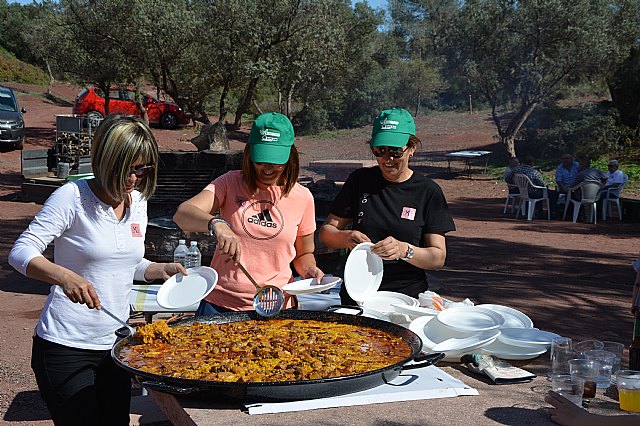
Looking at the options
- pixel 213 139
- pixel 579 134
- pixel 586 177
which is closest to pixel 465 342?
pixel 213 139

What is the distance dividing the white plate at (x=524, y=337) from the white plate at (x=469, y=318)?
0.06 m

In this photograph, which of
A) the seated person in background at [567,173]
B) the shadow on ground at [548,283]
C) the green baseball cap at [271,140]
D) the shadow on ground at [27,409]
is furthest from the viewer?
the seated person in background at [567,173]

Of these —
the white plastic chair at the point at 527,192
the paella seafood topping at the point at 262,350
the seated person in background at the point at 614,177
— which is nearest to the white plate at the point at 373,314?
the paella seafood topping at the point at 262,350

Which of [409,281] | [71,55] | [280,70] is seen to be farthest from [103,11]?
[409,281]

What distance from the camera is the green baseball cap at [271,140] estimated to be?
9.32 ft

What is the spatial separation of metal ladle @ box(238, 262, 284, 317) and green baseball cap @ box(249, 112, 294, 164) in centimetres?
47

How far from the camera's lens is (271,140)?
9.34 feet

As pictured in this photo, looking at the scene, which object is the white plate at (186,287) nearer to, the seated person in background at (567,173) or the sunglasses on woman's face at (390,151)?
the sunglasses on woman's face at (390,151)

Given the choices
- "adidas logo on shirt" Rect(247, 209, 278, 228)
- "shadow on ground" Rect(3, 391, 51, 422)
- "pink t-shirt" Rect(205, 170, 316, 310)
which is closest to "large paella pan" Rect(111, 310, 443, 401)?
"pink t-shirt" Rect(205, 170, 316, 310)

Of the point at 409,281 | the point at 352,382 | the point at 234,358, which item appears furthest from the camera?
the point at 409,281

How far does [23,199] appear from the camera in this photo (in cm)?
1606

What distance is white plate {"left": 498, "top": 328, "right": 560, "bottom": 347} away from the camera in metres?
2.74

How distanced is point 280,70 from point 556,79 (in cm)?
1022

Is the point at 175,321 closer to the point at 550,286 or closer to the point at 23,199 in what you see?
the point at 550,286
